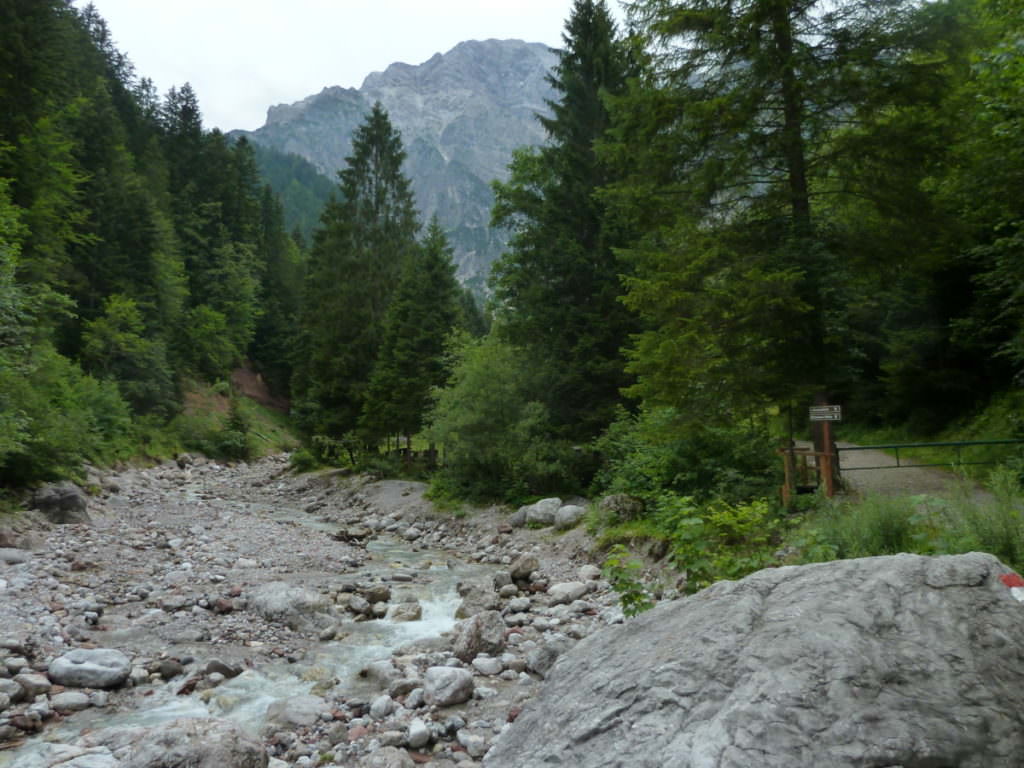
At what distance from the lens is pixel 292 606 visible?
888 centimetres

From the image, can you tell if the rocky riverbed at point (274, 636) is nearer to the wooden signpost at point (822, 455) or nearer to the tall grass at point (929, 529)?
the tall grass at point (929, 529)

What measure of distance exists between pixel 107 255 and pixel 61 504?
25.2m

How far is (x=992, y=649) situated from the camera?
3098 mm

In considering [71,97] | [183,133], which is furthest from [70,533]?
[183,133]

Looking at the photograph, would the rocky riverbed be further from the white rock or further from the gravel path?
the gravel path

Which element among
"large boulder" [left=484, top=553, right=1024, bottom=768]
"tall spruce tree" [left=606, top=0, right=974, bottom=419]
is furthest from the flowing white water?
"tall spruce tree" [left=606, top=0, right=974, bottom=419]

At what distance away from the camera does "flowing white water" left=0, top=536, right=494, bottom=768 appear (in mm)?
5410

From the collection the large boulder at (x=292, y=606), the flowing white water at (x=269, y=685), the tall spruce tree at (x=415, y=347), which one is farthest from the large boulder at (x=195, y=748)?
A: the tall spruce tree at (x=415, y=347)

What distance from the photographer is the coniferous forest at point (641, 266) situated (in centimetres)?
1000

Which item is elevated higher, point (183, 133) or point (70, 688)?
point (183, 133)

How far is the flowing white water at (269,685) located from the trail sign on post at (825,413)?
6251 millimetres

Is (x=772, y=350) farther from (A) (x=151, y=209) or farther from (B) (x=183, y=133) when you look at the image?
(B) (x=183, y=133)

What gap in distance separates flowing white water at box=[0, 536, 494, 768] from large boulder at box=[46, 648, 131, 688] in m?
0.46

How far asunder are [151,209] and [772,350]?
3877 cm
